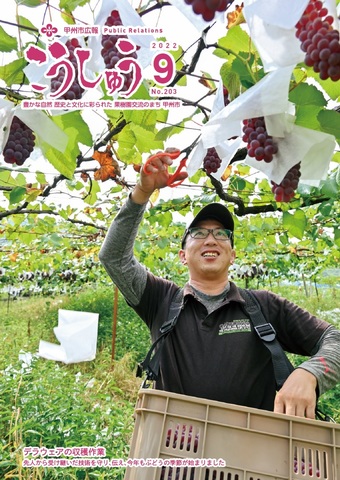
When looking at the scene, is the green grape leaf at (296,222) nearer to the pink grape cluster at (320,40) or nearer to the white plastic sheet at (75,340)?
the pink grape cluster at (320,40)

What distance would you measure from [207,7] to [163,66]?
33 centimetres

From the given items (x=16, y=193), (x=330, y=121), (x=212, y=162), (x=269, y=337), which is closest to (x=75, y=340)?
(x=16, y=193)

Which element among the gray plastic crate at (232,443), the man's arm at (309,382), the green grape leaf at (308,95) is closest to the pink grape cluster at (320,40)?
the green grape leaf at (308,95)

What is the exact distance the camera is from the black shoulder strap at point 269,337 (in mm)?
1099

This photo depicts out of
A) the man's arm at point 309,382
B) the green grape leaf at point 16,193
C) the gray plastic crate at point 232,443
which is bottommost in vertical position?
the gray plastic crate at point 232,443

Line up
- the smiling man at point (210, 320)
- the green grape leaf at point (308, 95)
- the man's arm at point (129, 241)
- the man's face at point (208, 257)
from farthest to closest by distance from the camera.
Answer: the man's face at point (208, 257) < the smiling man at point (210, 320) < the man's arm at point (129, 241) < the green grape leaf at point (308, 95)

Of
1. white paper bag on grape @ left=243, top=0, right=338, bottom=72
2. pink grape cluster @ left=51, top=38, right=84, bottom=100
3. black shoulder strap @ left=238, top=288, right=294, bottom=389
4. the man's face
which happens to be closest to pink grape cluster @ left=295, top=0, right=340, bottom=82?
white paper bag on grape @ left=243, top=0, right=338, bottom=72

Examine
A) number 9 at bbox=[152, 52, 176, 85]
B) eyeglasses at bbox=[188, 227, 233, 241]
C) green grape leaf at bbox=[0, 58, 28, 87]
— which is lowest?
green grape leaf at bbox=[0, 58, 28, 87]

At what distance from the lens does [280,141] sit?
0.71 m

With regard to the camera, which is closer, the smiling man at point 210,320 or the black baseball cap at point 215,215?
the smiling man at point 210,320

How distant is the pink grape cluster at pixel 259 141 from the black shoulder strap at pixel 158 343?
1.78 ft

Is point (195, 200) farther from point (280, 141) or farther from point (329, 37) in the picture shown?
point (329, 37)

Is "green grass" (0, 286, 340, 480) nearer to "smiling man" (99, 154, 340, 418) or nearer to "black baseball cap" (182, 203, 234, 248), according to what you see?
"smiling man" (99, 154, 340, 418)

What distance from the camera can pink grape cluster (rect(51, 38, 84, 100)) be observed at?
755 millimetres
